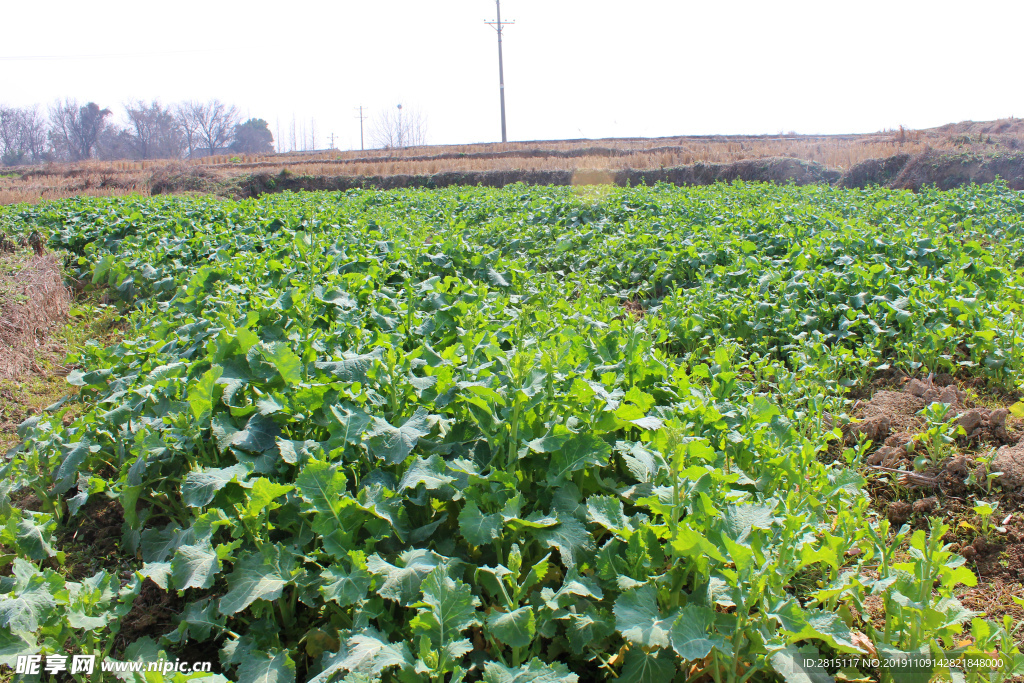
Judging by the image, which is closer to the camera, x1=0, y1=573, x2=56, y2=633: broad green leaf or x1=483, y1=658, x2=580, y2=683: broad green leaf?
x1=483, y1=658, x2=580, y2=683: broad green leaf

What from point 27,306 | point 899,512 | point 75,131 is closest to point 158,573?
point 899,512

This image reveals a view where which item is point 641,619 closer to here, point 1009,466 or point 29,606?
point 29,606

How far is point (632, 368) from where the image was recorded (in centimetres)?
302

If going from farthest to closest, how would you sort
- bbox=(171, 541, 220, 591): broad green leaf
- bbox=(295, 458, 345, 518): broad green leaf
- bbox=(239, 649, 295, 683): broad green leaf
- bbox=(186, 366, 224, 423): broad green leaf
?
bbox=(186, 366, 224, 423): broad green leaf
bbox=(295, 458, 345, 518): broad green leaf
bbox=(171, 541, 220, 591): broad green leaf
bbox=(239, 649, 295, 683): broad green leaf

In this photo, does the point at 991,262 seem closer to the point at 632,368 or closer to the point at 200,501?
the point at 632,368

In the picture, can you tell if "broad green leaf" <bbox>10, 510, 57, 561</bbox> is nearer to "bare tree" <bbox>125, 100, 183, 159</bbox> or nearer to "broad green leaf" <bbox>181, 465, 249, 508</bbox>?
"broad green leaf" <bbox>181, 465, 249, 508</bbox>

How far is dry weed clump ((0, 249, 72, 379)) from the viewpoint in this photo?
567cm

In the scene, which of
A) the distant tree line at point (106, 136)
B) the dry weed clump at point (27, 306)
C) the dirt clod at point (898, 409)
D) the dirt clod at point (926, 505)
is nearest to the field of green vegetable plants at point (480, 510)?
the dirt clod at point (926, 505)

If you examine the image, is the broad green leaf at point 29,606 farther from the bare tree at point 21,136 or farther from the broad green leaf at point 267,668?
the bare tree at point 21,136

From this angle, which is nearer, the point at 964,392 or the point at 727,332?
the point at 964,392

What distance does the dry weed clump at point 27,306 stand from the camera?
5.67 metres

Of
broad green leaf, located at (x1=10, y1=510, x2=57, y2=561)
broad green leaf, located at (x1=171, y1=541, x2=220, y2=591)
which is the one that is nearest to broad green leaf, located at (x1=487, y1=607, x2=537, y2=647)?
broad green leaf, located at (x1=171, y1=541, x2=220, y2=591)

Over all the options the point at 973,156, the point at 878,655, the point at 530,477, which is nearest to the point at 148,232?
the point at 530,477

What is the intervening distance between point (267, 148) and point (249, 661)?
11589cm
